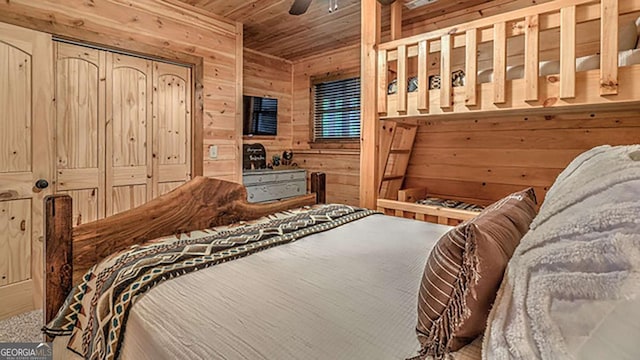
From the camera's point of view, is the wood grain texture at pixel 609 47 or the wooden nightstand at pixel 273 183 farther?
the wooden nightstand at pixel 273 183

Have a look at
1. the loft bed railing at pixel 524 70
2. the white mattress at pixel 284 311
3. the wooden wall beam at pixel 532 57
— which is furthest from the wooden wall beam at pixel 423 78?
the white mattress at pixel 284 311

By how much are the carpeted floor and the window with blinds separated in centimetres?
344

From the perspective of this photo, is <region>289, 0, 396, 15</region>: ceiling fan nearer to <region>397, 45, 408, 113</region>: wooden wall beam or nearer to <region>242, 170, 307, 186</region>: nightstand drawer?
<region>397, 45, 408, 113</region>: wooden wall beam

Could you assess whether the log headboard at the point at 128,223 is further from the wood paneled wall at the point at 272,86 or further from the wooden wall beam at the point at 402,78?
the wood paneled wall at the point at 272,86

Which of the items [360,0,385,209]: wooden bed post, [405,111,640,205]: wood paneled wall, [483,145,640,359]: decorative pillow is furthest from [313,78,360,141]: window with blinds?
[483,145,640,359]: decorative pillow

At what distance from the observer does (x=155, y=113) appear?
9.66ft

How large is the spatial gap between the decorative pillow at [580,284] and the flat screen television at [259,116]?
3973mm

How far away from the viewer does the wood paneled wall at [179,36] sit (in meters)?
2.36

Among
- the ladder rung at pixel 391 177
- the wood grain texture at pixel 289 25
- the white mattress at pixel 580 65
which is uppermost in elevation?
the wood grain texture at pixel 289 25

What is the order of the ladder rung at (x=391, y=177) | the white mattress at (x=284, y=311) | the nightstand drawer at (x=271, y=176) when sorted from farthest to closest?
the nightstand drawer at (x=271, y=176)
the ladder rung at (x=391, y=177)
the white mattress at (x=284, y=311)

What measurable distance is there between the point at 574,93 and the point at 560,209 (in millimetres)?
1515

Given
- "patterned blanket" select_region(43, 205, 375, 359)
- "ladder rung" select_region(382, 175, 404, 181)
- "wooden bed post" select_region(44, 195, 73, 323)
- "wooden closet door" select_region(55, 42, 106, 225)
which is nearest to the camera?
"patterned blanket" select_region(43, 205, 375, 359)

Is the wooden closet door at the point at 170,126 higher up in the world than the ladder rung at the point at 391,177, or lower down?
higher up

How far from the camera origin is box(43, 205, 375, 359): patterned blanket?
95 cm
